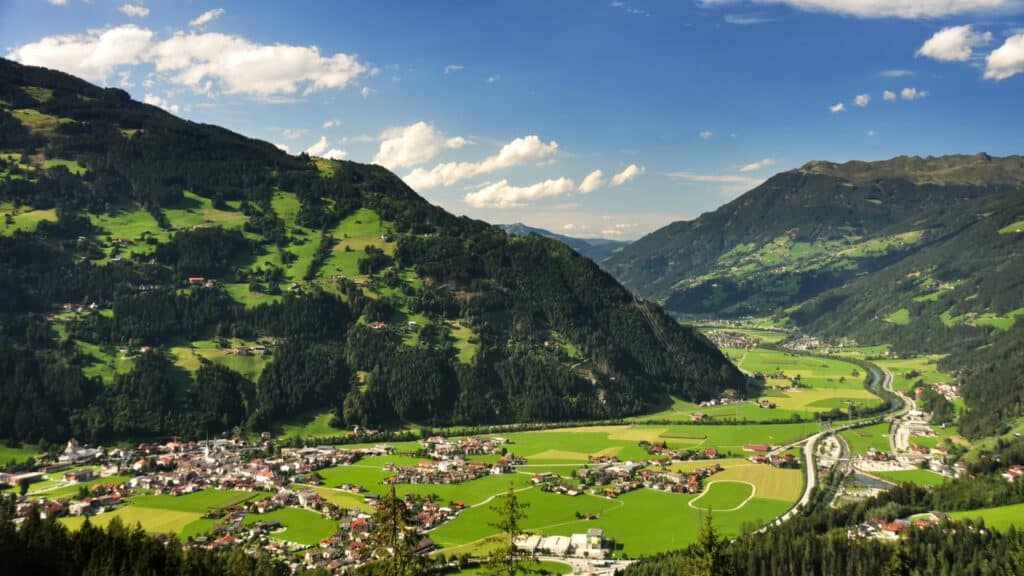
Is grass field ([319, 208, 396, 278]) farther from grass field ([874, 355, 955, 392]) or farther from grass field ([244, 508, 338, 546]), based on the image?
grass field ([874, 355, 955, 392])

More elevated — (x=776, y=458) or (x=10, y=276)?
(x=10, y=276)

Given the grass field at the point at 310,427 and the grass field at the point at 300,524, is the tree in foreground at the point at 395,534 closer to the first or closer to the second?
the grass field at the point at 300,524

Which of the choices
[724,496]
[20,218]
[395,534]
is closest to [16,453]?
[20,218]

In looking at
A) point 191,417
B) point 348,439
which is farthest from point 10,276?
point 348,439

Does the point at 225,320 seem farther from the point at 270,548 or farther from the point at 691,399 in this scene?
the point at 691,399

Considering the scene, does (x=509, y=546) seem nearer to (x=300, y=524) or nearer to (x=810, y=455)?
(x=300, y=524)

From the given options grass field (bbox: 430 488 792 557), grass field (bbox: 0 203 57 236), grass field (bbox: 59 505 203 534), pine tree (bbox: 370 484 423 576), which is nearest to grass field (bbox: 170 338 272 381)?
grass field (bbox: 59 505 203 534)

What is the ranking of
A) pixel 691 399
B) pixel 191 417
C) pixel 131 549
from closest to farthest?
pixel 131 549
pixel 191 417
pixel 691 399
